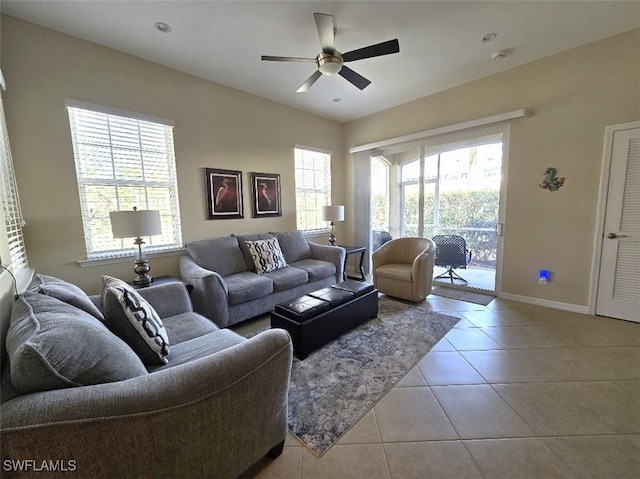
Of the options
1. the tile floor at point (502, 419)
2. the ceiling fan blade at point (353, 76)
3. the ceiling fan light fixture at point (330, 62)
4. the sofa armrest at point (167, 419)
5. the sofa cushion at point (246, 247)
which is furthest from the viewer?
the sofa cushion at point (246, 247)

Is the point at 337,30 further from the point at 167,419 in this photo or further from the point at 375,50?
the point at 167,419

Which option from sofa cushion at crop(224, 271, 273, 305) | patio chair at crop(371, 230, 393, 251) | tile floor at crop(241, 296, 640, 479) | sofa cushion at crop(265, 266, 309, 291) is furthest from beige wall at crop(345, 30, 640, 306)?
sofa cushion at crop(224, 271, 273, 305)

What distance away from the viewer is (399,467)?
1312mm

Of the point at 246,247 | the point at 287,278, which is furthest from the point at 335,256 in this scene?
the point at 246,247

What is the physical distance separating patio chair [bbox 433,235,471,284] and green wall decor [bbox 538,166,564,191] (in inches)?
46.4

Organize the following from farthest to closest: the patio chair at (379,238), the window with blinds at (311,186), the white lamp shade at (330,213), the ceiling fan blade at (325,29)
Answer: the patio chair at (379,238), the window with blinds at (311,186), the white lamp shade at (330,213), the ceiling fan blade at (325,29)

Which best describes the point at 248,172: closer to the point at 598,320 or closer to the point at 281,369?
the point at 281,369

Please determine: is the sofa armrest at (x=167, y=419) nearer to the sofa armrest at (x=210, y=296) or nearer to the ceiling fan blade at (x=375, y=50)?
the sofa armrest at (x=210, y=296)

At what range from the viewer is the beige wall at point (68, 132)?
223 centimetres

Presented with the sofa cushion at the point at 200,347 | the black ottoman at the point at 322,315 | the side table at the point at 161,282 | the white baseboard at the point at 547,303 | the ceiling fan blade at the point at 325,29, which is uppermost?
the ceiling fan blade at the point at 325,29

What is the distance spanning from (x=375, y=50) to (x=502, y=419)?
281 cm

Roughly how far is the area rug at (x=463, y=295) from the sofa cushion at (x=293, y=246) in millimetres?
2000

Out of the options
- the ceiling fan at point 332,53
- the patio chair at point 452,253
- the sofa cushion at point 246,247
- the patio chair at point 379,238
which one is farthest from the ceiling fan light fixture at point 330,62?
the patio chair at point 379,238

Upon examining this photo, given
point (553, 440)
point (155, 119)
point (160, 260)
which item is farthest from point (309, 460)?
point (155, 119)
